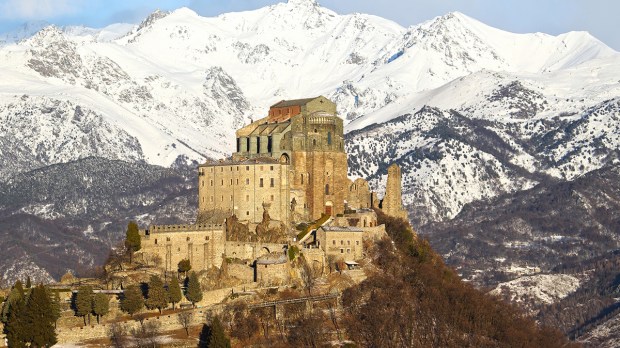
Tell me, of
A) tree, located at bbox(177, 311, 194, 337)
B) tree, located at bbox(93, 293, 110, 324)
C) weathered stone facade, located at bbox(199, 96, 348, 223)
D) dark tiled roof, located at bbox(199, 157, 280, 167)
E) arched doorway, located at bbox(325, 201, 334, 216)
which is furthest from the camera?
arched doorway, located at bbox(325, 201, 334, 216)

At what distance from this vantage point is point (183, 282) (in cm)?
17575

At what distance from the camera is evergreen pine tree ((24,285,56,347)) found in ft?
520

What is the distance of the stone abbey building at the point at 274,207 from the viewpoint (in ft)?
595

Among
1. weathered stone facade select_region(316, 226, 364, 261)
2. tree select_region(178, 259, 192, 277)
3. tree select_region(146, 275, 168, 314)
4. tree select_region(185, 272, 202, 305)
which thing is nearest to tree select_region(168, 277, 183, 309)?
tree select_region(146, 275, 168, 314)

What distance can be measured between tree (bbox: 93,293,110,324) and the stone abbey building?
567 inches

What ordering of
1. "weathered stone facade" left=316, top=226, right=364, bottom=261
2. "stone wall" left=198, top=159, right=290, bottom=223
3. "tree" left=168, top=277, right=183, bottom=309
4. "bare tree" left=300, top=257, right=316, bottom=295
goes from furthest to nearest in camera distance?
"stone wall" left=198, top=159, right=290, bottom=223, "weathered stone facade" left=316, top=226, right=364, bottom=261, "bare tree" left=300, top=257, right=316, bottom=295, "tree" left=168, top=277, right=183, bottom=309

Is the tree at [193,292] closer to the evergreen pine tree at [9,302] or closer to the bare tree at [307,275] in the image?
the bare tree at [307,275]

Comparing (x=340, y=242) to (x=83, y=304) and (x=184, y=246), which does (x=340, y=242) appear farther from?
(x=83, y=304)

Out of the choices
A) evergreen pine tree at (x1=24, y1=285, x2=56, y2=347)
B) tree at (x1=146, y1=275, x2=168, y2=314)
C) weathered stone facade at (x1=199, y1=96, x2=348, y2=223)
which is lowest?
evergreen pine tree at (x1=24, y1=285, x2=56, y2=347)

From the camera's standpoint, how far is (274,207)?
190 metres

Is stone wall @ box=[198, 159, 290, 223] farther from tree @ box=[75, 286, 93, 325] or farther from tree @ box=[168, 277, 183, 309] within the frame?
tree @ box=[75, 286, 93, 325]

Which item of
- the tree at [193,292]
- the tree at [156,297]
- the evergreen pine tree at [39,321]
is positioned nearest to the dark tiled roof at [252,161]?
the tree at [193,292]

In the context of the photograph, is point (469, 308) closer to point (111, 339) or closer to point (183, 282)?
point (183, 282)

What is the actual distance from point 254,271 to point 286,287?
4146 mm
